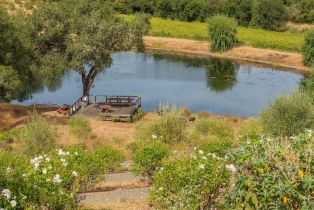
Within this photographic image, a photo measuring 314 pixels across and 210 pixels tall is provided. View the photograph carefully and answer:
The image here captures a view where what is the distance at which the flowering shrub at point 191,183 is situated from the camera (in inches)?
503

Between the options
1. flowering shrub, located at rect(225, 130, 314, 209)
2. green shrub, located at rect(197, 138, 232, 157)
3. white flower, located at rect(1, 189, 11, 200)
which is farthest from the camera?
green shrub, located at rect(197, 138, 232, 157)

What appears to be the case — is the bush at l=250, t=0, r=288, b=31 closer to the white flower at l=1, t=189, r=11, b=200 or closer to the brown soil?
the brown soil

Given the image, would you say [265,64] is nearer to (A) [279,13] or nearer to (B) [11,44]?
(A) [279,13]

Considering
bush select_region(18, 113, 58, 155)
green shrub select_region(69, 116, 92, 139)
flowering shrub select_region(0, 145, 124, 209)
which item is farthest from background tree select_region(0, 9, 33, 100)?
flowering shrub select_region(0, 145, 124, 209)

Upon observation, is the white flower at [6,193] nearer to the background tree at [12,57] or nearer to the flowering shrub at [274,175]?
the flowering shrub at [274,175]

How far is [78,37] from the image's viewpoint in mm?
37562

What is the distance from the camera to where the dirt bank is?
233 ft

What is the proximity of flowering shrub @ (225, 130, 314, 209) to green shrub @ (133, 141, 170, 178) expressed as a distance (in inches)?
362

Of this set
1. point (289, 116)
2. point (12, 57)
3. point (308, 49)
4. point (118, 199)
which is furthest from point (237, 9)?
point (118, 199)

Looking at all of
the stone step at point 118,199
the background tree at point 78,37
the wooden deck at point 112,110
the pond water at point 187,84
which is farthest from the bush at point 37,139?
the pond water at point 187,84

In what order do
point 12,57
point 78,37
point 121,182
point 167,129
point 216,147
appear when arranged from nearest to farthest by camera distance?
point 121,182, point 216,147, point 167,129, point 12,57, point 78,37

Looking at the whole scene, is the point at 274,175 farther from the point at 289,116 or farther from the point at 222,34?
the point at 222,34

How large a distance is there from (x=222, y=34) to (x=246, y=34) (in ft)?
28.3

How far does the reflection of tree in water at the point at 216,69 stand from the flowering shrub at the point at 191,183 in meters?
41.5
